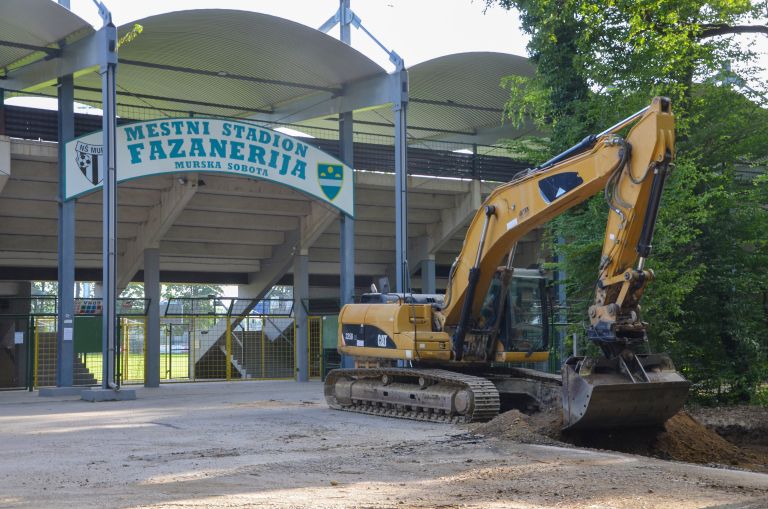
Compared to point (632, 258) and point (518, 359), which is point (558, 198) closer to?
point (632, 258)

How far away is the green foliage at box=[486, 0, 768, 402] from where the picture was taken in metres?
17.2

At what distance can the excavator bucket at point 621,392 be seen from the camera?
38.8 feet

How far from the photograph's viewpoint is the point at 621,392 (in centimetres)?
1180

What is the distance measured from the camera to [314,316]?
29812 millimetres

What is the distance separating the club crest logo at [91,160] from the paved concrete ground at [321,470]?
8227 mm

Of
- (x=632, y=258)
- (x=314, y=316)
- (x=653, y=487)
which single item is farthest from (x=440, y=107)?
(x=653, y=487)

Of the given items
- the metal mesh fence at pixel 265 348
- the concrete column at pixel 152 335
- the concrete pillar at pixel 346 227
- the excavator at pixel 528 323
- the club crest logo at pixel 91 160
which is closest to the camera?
the excavator at pixel 528 323

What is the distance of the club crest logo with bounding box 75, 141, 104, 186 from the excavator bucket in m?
14.2

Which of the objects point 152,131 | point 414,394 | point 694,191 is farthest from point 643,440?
point 152,131

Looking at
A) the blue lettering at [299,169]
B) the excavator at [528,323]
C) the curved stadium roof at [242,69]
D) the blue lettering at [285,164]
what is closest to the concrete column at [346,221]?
the curved stadium roof at [242,69]

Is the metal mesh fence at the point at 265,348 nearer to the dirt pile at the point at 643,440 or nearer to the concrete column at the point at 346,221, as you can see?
the concrete column at the point at 346,221

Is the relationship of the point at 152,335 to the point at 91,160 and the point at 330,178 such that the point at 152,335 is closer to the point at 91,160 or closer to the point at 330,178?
the point at 91,160

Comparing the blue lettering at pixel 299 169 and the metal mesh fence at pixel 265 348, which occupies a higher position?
the blue lettering at pixel 299 169

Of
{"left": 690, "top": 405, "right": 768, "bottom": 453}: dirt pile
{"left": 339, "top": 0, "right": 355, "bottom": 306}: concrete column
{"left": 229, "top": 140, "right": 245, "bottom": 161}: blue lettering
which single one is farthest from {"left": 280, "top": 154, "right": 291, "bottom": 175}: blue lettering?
{"left": 690, "top": 405, "right": 768, "bottom": 453}: dirt pile
